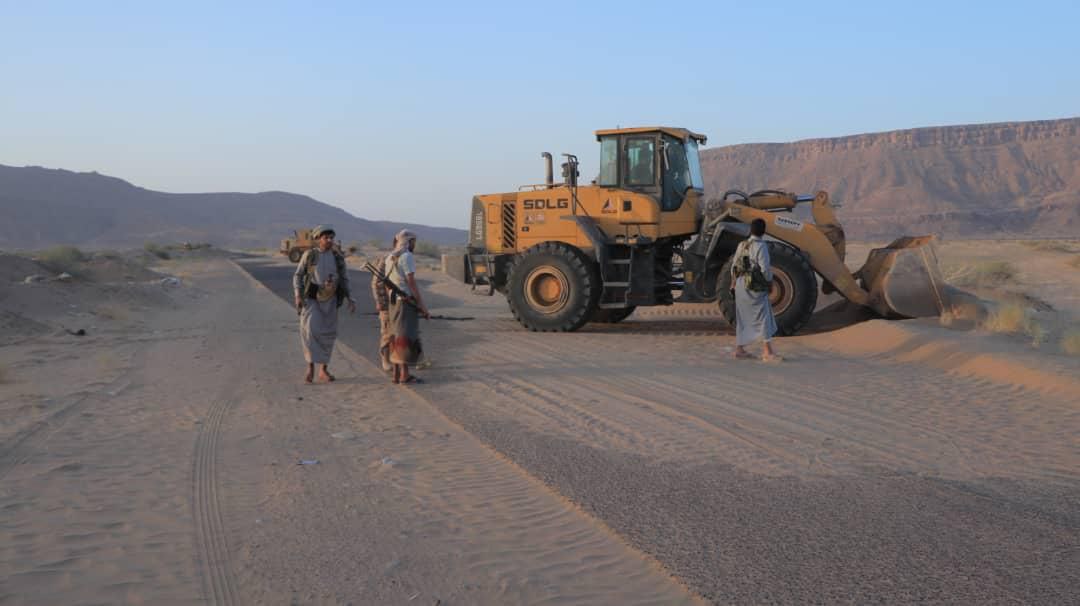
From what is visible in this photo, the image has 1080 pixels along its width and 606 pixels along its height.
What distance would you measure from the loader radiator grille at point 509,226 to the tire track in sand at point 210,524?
337 inches

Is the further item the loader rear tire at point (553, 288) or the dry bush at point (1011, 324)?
the loader rear tire at point (553, 288)

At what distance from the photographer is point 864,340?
1234 cm

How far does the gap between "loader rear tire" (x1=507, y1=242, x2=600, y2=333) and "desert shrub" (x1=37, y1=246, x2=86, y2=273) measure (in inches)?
775

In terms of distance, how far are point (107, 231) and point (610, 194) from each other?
138690mm

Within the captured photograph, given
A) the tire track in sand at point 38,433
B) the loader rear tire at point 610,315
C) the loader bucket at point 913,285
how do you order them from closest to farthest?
1. the tire track in sand at point 38,433
2. the loader bucket at point 913,285
3. the loader rear tire at point 610,315

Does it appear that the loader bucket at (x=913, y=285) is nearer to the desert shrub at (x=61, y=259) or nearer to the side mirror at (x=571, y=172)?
the side mirror at (x=571, y=172)

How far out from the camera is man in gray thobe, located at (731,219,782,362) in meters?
11.0

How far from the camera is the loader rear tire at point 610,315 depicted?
648 inches

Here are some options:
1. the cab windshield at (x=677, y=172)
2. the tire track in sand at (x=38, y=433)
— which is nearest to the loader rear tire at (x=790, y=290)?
the cab windshield at (x=677, y=172)

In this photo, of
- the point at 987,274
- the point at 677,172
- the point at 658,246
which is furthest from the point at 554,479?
the point at 987,274

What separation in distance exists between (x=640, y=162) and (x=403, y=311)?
6087mm

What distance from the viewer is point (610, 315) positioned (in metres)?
16.6

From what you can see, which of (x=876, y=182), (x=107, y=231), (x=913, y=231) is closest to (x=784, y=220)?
(x=913, y=231)

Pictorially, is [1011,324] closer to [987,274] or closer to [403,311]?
[403,311]
